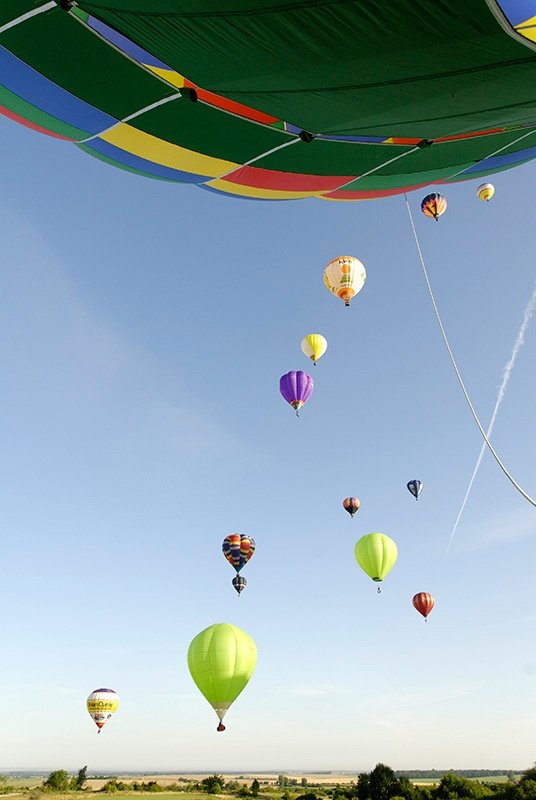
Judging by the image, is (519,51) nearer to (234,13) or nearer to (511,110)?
(511,110)

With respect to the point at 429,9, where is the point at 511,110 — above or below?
above

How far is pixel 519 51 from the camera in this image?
166 inches

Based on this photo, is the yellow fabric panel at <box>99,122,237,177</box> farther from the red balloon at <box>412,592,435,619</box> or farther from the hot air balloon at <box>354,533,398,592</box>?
the red balloon at <box>412,592,435,619</box>

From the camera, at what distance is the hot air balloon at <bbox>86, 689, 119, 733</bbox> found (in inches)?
974

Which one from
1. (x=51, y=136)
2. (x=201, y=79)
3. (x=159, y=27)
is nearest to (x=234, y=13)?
(x=159, y=27)

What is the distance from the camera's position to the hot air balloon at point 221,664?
16406 mm

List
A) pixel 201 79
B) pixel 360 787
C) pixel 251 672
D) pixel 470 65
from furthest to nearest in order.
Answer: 1. pixel 360 787
2. pixel 251 672
3. pixel 201 79
4. pixel 470 65

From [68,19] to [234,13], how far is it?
1.65m

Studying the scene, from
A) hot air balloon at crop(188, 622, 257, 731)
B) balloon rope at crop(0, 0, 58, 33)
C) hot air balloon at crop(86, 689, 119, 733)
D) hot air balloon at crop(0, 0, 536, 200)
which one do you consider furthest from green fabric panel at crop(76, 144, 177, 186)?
hot air balloon at crop(86, 689, 119, 733)

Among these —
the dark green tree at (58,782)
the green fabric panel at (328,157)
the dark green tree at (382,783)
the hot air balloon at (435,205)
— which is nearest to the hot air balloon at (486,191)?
the hot air balloon at (435,205)

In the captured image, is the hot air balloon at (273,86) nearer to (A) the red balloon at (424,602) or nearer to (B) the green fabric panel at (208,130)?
(B) the green fabric panel at (208,130)

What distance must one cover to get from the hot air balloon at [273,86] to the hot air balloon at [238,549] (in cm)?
1813

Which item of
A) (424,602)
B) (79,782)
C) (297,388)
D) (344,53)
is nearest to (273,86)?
(344,53)

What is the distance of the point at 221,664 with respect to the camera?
16.5 meters
